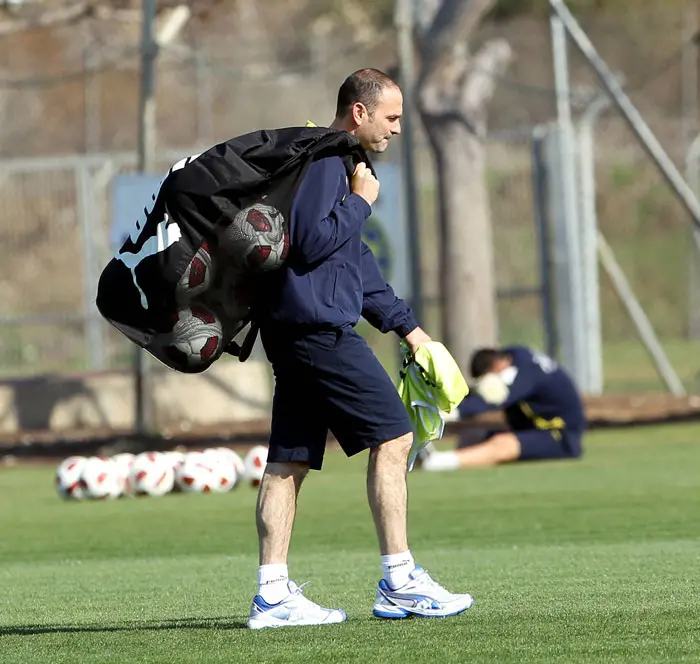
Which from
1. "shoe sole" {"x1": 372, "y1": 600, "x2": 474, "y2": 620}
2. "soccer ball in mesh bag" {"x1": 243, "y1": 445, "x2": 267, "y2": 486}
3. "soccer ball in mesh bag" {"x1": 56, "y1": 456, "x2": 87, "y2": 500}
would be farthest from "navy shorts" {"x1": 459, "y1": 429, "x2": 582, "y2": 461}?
"shoe sole" {"x1": 372, "y1": 600, "x2": 474, "y2": 620}

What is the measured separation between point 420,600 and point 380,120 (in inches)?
69.8

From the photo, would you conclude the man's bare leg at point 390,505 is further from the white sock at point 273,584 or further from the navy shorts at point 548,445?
the navy shorts at point 548,445

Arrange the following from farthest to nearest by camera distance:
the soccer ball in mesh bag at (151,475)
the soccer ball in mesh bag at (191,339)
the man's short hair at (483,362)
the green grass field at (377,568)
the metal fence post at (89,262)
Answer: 1. the metal fence post at (89,262)
2. the man's short hair at (483,362)
3. the soccer ball in mesh bag at (151,475)
4. the soccer ball in mesh bag at (191,339)
5. the green grass field at (377,568)

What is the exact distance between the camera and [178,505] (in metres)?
12.1

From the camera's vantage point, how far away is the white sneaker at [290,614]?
6180mm

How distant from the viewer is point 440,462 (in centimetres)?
1441

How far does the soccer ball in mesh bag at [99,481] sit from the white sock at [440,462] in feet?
9.52

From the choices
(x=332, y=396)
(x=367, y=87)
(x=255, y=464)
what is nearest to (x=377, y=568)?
(x=332, y=396)

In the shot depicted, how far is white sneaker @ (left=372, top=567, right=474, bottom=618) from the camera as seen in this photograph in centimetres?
618

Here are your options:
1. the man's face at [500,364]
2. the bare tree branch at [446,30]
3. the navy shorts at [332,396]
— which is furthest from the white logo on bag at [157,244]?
the bare tree branch at [446,30]

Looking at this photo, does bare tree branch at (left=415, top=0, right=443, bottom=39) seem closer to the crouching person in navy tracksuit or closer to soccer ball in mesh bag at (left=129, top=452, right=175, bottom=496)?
the crouching person in navy tracksuit

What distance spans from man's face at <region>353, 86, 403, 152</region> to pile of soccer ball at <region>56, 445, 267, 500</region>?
21.5ft

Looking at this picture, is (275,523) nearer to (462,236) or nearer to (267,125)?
(462,236)

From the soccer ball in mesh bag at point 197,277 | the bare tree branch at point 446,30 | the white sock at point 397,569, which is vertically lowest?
the white sock at point 397,569
